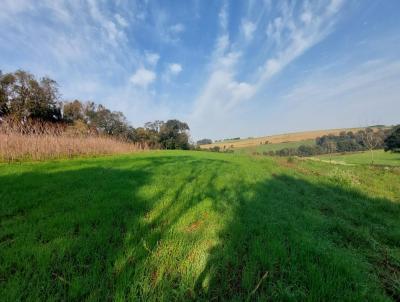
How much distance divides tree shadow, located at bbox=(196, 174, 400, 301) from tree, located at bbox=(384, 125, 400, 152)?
61.2 meters

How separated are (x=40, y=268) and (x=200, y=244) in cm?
176

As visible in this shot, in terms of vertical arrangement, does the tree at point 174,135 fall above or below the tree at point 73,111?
below

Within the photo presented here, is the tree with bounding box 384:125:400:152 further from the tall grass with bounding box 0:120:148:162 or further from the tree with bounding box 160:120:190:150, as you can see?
the tall grass with bounding box 0:120:148:162

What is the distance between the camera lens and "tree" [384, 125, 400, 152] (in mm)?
47938

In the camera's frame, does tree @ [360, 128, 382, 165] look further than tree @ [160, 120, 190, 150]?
No

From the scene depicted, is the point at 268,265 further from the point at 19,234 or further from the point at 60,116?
the point at 60,116

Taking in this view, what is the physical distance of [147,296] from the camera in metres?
1.82

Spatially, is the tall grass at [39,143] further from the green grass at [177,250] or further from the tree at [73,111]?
the tree at [73,111]

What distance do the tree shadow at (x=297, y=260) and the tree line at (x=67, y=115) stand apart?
14.5 m

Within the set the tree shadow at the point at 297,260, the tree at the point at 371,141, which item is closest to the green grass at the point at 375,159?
the tree at the point at 371,141

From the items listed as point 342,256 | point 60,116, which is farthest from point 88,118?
point 342,256

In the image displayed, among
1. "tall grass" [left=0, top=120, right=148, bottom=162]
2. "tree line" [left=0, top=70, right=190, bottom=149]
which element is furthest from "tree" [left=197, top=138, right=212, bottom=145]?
"tall grass" [left=0, top=120, right=148, bottom=162]

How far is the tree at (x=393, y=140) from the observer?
1887 inches

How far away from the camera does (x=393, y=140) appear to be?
4934 centimetres
